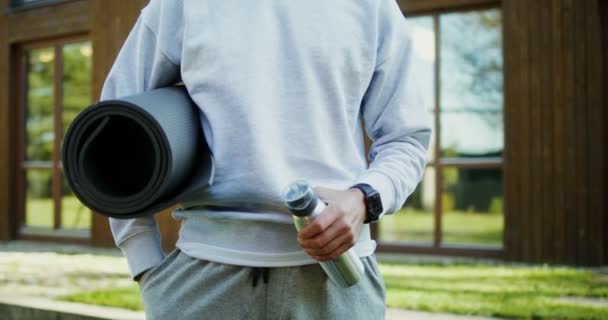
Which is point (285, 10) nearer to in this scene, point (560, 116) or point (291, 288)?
point (291, 288)

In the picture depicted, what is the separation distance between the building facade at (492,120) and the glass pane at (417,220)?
0.05 feet

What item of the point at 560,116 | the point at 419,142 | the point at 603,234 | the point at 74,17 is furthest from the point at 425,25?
the point at 419,142

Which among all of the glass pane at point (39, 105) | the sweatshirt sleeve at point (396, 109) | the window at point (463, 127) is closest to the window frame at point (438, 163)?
the window at point (463, 127)

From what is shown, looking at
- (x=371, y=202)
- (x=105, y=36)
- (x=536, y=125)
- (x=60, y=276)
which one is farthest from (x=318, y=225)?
(x=105, y=36)

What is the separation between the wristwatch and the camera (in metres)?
1.26

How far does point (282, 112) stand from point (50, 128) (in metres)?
10.4

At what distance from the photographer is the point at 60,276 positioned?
649cm

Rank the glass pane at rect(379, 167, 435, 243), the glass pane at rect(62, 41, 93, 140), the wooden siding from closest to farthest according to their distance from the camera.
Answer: the glass pane at rect(379, 167, 435, 243) → the wooden siding → the glass pane at rect(62, 41, 93, 140)

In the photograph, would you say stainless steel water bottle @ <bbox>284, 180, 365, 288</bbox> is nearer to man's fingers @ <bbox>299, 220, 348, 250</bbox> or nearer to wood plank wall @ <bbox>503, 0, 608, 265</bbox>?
man's fingers @ <bbox>299, 220, 348, 250</bbox>

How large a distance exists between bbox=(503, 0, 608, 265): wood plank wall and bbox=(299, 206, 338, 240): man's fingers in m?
6.81

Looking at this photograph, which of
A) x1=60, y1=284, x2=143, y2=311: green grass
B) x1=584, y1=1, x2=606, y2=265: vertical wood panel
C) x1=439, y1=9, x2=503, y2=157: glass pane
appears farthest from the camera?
x1=439, y1=9, x2=503, y2=157: glass pane

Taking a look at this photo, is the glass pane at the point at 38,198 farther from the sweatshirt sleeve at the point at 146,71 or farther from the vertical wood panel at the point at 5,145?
the sweatshirt sleeve at the point at 146,71

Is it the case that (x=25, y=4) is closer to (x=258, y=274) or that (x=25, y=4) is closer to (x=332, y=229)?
(x=258, y=274)

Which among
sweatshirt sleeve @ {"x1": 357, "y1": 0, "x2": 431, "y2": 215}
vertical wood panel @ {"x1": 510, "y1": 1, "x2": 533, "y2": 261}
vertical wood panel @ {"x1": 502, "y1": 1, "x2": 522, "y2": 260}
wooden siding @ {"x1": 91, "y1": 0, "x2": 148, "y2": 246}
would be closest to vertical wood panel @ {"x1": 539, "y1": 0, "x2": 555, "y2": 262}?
vertical wood panel @ {"x1": 510, "y1": 1, "x2": 533, "y2": 261}
